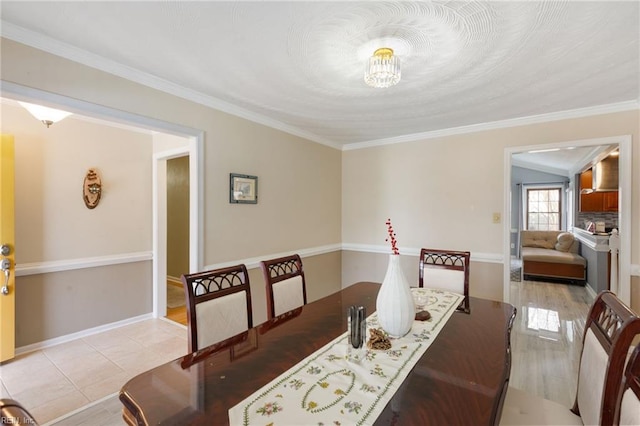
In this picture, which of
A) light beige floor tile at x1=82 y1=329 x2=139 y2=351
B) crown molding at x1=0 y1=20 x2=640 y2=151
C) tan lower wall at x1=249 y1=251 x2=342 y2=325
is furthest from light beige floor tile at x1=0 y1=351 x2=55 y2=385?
crown molding at x1=0 y1=20 x2=640 y2=151

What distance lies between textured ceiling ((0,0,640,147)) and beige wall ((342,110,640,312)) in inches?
13.7

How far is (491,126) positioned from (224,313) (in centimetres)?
331

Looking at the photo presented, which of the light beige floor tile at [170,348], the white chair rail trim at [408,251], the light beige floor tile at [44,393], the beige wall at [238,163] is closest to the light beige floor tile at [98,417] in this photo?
the light beige floor tile at [44,393]

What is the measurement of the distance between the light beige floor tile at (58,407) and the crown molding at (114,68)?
91.4 inches

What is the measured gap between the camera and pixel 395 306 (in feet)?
4.35

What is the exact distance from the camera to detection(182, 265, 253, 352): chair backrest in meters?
1.48

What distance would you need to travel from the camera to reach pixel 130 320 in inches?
135

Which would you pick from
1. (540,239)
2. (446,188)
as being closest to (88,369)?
(446,188)

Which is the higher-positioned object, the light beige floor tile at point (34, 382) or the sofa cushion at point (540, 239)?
the sofa cushion at point (540, 239)

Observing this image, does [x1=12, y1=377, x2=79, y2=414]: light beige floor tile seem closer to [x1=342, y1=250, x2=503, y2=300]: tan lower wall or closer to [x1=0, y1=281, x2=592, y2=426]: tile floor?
[x1=0, y1=281, x2=592, y2=426]: tile floor

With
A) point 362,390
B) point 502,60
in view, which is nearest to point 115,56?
point 362,390

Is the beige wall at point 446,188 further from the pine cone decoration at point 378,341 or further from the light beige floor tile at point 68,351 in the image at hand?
the light beige floor tile at point 68,351

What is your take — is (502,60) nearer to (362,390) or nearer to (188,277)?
(362,390)

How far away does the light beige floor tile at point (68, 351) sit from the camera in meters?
2.63
